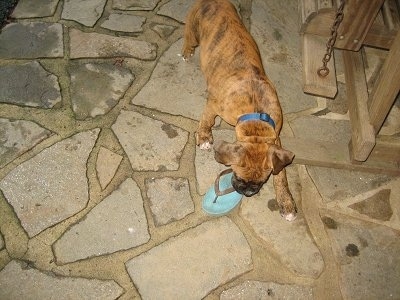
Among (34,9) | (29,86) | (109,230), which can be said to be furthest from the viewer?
(34,9)

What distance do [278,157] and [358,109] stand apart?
154 centimetres

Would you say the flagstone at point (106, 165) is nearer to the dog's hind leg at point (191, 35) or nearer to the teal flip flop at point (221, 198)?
the teal flip flop at point (221, 198)

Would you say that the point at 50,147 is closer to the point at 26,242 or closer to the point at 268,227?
the point at 26,242

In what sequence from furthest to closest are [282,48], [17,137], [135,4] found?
1. [135,4]
2. [282,48]
3. [17,137]

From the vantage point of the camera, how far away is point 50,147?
4121 millimetres

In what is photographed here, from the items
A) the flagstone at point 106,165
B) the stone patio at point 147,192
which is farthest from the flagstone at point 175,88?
the flagstone at point 106,165

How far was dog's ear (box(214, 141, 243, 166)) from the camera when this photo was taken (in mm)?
3203

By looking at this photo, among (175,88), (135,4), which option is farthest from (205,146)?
(135,4)

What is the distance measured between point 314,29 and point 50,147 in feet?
10.8

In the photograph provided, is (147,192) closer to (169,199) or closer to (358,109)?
(169,199)

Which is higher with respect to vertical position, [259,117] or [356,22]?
[356,22]

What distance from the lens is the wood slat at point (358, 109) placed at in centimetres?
389

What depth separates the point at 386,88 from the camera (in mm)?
3564

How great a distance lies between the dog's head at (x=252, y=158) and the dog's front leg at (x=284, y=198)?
67 centimetres
